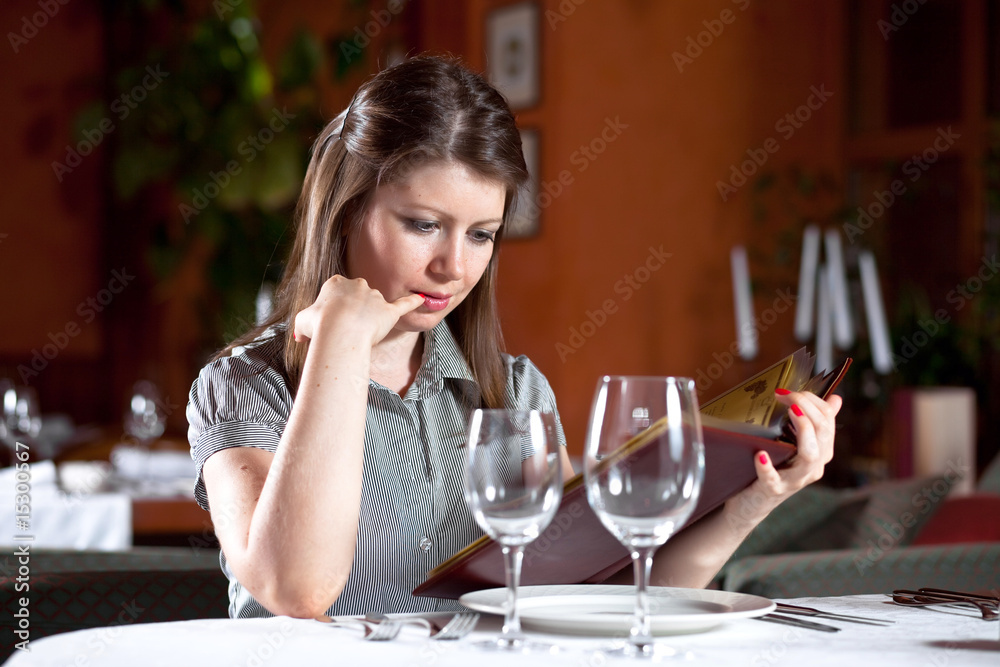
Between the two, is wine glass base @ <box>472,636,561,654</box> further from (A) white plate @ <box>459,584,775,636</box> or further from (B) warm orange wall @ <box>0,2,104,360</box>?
(B) warm orange wall @ <box>0,2,104,360</box>

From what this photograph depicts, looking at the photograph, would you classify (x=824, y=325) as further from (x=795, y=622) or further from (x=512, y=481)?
(x=512, y=481)

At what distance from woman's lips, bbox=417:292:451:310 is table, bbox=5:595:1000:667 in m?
0.51

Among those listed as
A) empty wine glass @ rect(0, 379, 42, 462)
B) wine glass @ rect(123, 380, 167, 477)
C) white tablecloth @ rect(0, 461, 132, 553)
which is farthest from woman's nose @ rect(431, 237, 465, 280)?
wine glass @ rect(123, 380, 167, 477)

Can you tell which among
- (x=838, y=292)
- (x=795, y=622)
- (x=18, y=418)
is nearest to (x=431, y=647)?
(x=795, y=622)

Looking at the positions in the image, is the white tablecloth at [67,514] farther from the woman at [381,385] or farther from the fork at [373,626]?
the fork at [373,626]

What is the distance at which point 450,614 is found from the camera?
0.98 m

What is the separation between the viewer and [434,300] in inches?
54.8

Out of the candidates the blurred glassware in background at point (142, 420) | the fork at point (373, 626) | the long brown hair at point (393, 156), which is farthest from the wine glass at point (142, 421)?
the fork at point (373, 626)

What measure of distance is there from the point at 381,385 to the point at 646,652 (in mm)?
726

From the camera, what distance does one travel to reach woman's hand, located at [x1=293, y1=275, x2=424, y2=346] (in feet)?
3.89

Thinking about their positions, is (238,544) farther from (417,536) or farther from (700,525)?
(700,525)

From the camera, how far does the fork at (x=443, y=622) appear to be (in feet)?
2.94

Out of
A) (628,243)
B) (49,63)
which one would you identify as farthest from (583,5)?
(49,63)

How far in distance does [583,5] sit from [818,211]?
165cm
